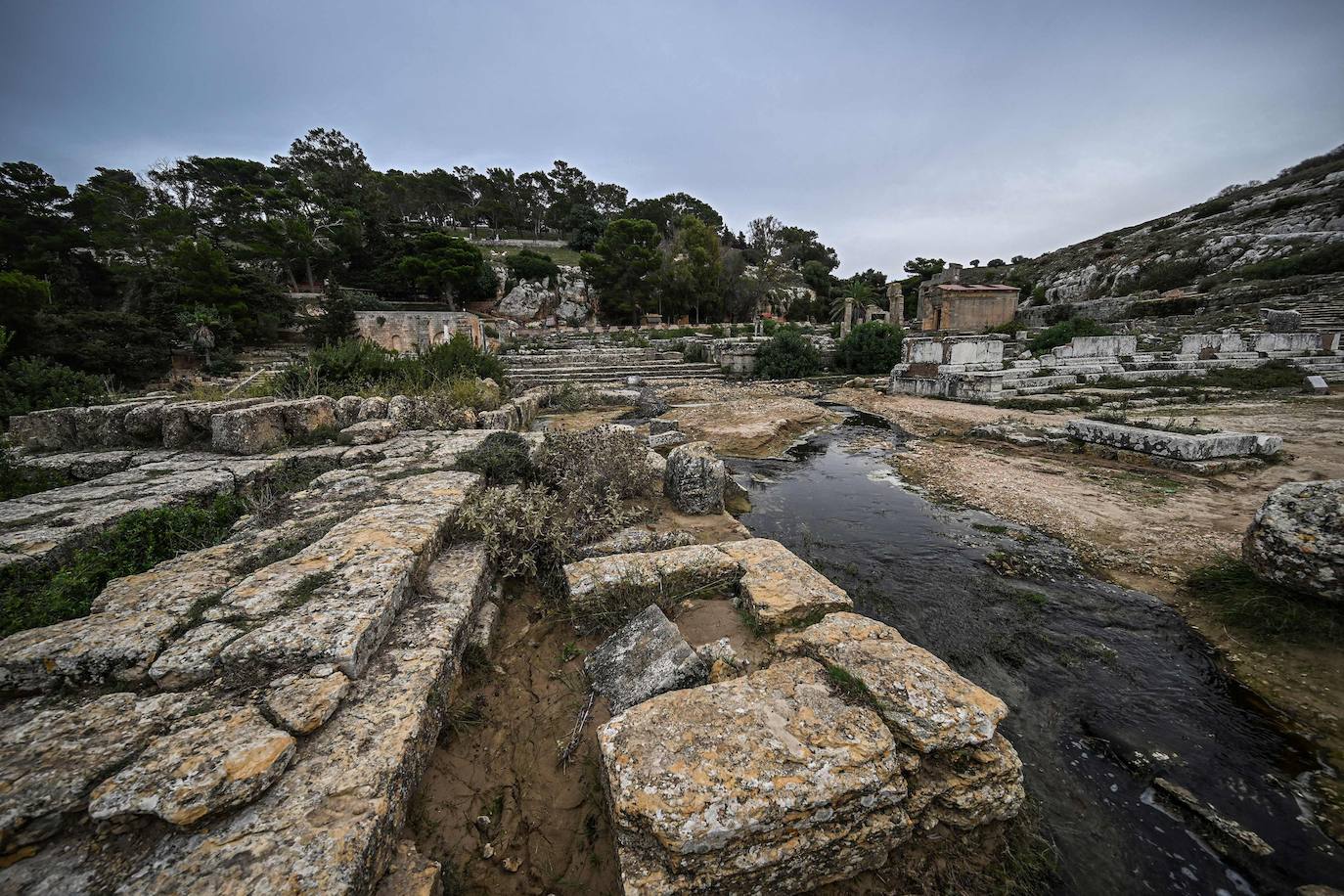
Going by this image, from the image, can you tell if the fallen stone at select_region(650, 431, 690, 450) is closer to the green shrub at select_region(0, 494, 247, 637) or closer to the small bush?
the small bush

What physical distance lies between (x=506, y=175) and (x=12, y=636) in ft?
231

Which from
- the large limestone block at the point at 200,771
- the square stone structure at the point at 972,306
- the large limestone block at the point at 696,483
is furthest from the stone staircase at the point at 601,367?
the square stone structure at the point at 972,306

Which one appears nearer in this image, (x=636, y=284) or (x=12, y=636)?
(x=12, y=636)

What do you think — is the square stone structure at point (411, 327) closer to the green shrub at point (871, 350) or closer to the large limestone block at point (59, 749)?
the green shrub at point (871, 350)

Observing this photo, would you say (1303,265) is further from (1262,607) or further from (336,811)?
(336,811)

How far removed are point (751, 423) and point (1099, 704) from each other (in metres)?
7.06

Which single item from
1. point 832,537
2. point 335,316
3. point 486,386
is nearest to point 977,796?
point 832,537

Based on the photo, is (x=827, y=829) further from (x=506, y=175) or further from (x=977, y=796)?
(x=506, y=175)

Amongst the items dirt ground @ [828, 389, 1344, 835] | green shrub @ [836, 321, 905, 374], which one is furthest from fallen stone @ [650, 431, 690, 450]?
green shrub @ [836, 321, 905, 374]

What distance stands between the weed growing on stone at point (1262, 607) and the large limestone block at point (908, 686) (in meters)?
2.41

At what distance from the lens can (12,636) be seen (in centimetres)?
198

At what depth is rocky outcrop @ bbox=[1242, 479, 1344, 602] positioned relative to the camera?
2830 millimetres

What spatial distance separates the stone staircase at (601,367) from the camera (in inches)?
589

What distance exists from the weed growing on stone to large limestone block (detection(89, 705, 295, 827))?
17.6 feet
